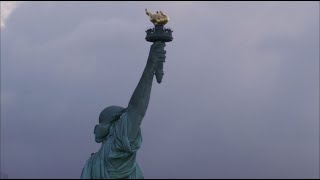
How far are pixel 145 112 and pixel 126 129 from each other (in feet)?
1.66

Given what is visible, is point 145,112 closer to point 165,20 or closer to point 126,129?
point 126,129

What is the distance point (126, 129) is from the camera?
1573 cm

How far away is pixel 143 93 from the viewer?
1583cm

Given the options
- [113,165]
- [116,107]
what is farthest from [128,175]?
[116,107]

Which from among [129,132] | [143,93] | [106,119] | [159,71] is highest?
[159,71]

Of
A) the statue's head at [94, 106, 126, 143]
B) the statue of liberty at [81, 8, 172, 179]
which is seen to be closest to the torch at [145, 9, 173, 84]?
the statue of liberty at [81, 8, 172, 179]

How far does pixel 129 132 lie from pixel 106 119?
631 mm

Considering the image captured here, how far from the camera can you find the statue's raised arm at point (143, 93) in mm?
15797

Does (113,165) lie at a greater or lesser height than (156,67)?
lesser

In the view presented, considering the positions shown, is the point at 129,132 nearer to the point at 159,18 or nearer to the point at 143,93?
the point at 143,93

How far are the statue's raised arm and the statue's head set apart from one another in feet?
0.93

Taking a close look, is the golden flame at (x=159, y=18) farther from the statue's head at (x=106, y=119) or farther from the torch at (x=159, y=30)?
the statue's head at (x=106, y=119)

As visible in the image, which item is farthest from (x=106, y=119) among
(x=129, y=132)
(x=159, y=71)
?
(x=159, y=71)

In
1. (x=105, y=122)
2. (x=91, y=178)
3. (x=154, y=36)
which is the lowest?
(x=91, y=178)
